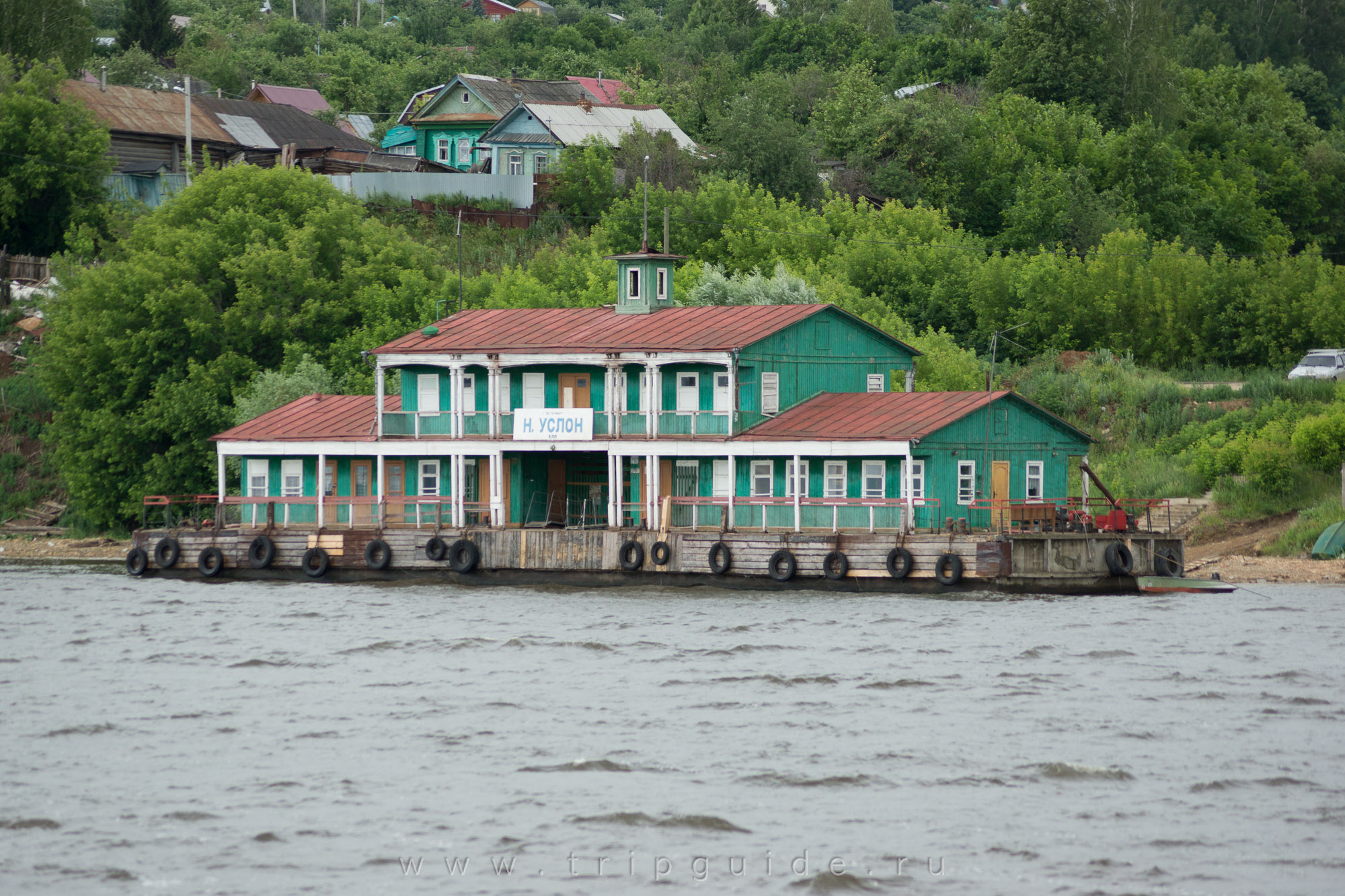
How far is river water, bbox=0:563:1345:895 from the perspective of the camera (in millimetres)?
18688

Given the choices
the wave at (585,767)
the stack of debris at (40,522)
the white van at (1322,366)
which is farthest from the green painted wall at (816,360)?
the stack of debris at (40,522)

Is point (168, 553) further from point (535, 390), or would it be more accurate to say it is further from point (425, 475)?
point (535, 390)

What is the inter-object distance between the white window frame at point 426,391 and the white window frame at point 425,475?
150cm

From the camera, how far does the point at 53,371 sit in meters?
62.2

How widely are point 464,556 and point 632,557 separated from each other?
15.6 feet

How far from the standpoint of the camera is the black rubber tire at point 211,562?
4981 cm

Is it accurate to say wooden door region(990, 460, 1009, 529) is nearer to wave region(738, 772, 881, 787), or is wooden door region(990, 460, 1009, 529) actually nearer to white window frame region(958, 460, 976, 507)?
white window frame region(958, 460, 976, 507)

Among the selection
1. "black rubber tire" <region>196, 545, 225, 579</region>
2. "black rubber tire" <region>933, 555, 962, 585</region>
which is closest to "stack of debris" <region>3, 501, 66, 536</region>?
"black rubber tire" <region>196, 545, 225, 579</region>

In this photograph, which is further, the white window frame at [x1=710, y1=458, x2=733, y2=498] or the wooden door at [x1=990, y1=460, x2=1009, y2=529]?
the white window frame at [x1=710, y1=458, x2=733, y2=498]

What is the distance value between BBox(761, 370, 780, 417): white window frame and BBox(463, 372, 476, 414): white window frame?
8.46 m

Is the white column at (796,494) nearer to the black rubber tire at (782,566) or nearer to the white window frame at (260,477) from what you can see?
the black rubber tire at (782,566)

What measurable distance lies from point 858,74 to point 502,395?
168ft

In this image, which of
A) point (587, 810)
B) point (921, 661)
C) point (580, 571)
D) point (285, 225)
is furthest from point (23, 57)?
point (587, 810)

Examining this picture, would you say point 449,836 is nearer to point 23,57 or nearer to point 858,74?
point 23,57
